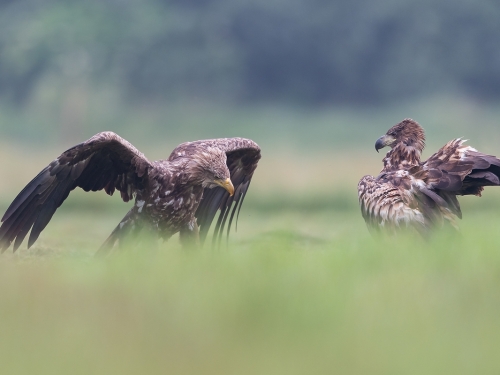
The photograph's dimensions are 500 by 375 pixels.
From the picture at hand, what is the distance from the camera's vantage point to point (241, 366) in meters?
1.80

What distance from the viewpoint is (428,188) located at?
576 cm

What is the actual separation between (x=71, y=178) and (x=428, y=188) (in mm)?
2651

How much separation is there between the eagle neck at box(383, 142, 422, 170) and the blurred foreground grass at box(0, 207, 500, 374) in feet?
14.5

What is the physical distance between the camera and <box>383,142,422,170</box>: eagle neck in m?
6.88

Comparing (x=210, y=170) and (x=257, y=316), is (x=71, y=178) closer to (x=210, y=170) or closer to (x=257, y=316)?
(x=210, y=170)

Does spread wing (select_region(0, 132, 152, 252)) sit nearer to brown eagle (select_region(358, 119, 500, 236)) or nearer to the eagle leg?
the eagle leg

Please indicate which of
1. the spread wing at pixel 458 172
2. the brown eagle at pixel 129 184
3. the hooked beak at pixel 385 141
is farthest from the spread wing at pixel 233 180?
the spread wing at pixel 458 172

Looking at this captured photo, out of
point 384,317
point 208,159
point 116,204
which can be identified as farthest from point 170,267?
point 116,204

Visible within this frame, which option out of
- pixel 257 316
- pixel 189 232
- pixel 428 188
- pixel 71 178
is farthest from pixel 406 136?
pixel 257 316

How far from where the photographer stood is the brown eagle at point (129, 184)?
5.43 metres

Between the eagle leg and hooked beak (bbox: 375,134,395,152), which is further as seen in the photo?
hooked beak (bbox: 375,134,395,152)

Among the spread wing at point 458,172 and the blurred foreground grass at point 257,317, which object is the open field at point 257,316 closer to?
the blurred foreground grass at point 257,317

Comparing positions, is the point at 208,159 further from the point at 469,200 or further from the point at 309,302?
the point at 309,302

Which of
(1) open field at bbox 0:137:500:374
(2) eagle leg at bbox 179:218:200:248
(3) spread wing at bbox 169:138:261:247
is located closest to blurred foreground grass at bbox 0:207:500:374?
(1) open field at bbox 0:137:500:374
